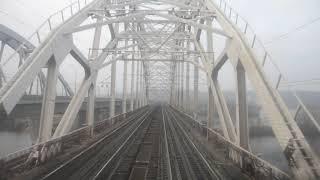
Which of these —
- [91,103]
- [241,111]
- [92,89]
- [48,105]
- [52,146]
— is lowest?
[52,146]

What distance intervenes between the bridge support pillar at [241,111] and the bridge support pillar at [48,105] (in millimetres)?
8837

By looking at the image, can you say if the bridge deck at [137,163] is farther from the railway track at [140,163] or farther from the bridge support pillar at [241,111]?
the bridge support pillar at [241,111]

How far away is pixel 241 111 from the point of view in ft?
58.6

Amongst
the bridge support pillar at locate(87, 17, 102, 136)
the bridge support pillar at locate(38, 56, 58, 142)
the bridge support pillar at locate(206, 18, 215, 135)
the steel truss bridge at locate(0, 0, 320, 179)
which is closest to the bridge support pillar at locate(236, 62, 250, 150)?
the steel truss bridge at locate(0, 0, 320, 179)

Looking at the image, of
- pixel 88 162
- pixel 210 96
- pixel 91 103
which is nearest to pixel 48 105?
pixel 88 162

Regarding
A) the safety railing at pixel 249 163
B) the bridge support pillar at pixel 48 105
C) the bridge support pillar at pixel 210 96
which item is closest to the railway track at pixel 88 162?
the bridge support pillar at pixel 48 105

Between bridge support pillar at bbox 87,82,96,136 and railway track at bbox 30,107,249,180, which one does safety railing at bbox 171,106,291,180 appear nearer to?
railway track at bbox 30,107,249,180

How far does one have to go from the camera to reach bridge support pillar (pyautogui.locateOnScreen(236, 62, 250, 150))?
57.6 feet

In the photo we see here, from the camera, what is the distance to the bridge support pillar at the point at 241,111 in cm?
1755

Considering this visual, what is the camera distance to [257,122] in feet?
56.2

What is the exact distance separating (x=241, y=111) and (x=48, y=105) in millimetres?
9143

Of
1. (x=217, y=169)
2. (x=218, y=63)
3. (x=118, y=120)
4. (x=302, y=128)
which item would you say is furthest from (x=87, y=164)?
(x=118, y=120)

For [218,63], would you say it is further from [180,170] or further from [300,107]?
[300,107]

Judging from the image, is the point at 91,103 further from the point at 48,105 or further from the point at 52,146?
the point at 52,146
